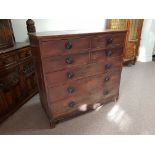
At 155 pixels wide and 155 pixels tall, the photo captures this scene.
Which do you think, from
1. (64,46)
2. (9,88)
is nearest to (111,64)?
(64,46)

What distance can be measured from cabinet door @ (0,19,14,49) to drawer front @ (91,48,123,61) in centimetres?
123

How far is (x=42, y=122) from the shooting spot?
1817mm

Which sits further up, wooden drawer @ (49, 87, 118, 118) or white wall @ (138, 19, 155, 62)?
white wall @ (138, 19, 155, 62)

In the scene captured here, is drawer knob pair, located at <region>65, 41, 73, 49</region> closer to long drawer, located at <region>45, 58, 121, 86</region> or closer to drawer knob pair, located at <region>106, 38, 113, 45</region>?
long drawer, located at <region>45, 58, 121, 86</region>

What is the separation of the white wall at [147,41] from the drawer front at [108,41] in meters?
2.63

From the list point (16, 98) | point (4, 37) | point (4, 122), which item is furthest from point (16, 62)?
point (4, 122)

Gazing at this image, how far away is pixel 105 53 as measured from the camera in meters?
1.64

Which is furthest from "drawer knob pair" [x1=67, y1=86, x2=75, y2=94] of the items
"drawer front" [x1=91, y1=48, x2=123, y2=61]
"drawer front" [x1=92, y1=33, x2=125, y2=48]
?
"drawer front" [x1=92, y1=33, x2=125, y2=48]

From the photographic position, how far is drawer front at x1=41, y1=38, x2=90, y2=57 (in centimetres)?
129

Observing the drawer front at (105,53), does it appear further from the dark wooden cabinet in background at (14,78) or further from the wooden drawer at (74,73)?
the dark wooden cabinet in background at (14,78)

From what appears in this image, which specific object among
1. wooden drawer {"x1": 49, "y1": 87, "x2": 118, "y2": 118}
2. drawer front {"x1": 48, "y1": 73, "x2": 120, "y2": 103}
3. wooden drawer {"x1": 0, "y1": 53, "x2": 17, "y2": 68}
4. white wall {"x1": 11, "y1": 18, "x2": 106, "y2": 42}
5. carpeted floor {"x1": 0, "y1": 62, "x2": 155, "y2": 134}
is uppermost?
white wall {"x1": 11, "y1": 18, "x2": 106, "y2": 42}

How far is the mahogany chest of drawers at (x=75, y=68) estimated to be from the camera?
52.6 inches

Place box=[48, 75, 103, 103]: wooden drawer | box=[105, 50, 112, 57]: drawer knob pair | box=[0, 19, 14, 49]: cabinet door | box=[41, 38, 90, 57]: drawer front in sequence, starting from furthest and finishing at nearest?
box=[0, 19, 14, 49]: cabinet door < box=[105, 50, 112, 57]: drawer knob pair < box=[48, 75, 103, 103]: wooden drawer < box=[41, 38, 90, 57]: drawer front

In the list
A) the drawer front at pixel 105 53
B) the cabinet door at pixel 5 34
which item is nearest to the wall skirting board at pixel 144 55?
the drawer front at pixel 105 53
